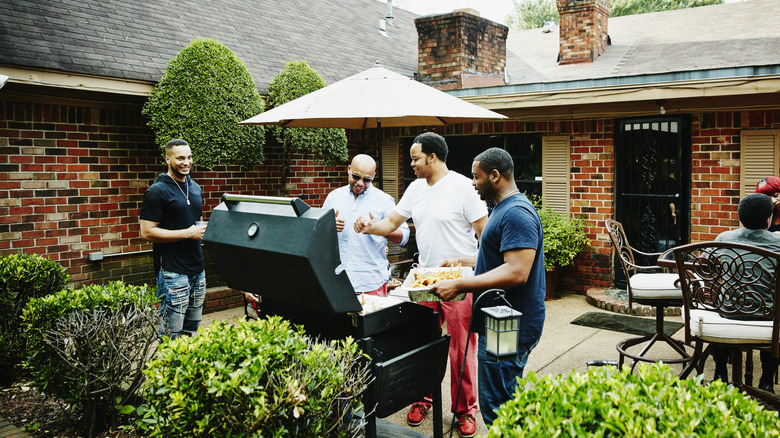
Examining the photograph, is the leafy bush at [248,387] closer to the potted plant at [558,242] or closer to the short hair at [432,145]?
the short hair at [432,145]

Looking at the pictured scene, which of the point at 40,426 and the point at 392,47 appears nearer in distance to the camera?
the point at 40,426

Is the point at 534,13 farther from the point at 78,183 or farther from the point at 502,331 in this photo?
the point at 502,331

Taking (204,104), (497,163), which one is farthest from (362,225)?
(204,104)

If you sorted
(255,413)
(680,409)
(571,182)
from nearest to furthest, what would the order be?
(680,409) < (255,413) < (571,182)

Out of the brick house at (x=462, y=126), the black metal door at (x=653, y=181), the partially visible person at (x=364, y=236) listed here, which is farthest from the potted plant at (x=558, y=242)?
the partially visible person at (x=364, y=236)

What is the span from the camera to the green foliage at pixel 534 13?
118ft

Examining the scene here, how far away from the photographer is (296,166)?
28.5 ft

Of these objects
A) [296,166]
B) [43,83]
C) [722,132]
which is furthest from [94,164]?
[722,132]

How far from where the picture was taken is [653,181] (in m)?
7.23

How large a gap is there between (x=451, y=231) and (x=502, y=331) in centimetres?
123

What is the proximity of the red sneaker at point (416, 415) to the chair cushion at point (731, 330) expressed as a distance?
1.87 metres

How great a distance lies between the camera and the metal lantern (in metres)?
2.64

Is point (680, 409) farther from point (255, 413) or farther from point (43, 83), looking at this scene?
point (43, 83)

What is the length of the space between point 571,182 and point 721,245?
456cm
